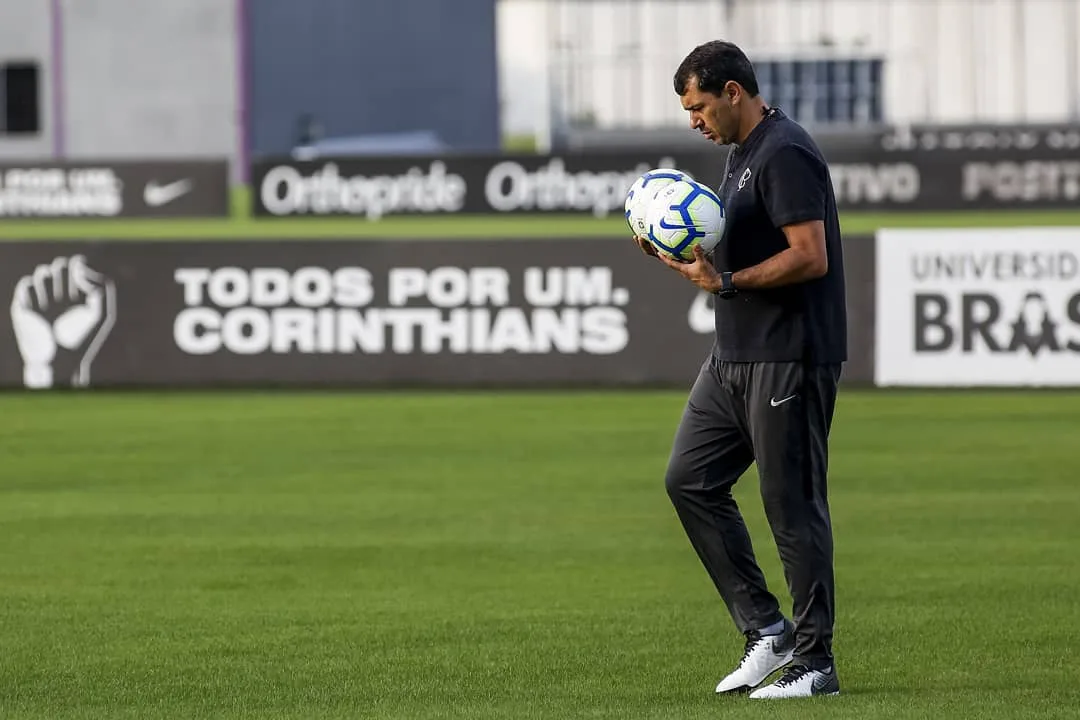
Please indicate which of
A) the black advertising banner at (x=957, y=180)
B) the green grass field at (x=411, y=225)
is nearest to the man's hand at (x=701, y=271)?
the green grass field at (x=411, y=225)

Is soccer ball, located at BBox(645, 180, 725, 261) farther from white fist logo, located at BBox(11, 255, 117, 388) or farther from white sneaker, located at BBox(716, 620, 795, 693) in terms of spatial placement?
white fist logo, located at BBox(11, 255, 117, 388)

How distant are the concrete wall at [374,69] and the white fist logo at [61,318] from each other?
33.5m

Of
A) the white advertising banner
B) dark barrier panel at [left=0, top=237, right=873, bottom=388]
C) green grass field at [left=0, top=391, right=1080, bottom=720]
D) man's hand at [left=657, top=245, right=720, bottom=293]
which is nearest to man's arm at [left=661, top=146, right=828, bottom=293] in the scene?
man's hand at [left=657, top=245, right=720, bottom=293]

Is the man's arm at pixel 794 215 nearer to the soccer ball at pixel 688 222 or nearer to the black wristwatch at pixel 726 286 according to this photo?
the black wristwatch at pixel 726 286

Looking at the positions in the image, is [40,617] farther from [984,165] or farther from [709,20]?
[709,20]

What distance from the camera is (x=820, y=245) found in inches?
267

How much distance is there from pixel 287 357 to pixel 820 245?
40.2 feet

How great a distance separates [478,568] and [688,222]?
3.47 m

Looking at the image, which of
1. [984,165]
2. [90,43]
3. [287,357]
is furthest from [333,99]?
[287,357]

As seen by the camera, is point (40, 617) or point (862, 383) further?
point (862, 383)

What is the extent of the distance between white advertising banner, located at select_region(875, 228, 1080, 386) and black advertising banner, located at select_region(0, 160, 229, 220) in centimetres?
2245

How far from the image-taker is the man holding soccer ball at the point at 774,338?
6.83 m

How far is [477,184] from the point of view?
38531 mm

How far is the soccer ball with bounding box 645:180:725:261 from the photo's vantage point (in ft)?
22.9
